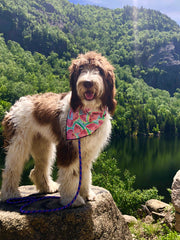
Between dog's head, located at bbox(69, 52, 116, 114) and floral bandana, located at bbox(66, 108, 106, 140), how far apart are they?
0.13 metres

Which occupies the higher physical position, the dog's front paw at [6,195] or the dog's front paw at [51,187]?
the dog's front paw at [6,195]

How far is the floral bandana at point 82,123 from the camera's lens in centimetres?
367

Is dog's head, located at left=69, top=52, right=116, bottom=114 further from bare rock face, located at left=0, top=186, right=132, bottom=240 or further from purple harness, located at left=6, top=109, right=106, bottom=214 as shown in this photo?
bare rock face, located at left=0, top=186, right=132, bottom=240

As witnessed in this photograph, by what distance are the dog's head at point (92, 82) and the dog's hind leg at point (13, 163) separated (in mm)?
1193

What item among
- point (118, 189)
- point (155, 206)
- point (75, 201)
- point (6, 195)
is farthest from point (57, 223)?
point (155, 206)

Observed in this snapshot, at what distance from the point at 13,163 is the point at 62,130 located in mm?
1062

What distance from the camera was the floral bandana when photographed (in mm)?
3672

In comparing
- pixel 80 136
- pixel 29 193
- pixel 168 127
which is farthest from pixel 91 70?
pixel 168 127

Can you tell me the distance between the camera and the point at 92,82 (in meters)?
3.18

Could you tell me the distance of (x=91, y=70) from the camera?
11.1 ft

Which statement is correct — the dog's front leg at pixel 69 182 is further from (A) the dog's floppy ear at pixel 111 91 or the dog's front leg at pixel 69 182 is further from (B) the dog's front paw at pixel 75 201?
(A) the dog's floppy ear at pixel 111 91

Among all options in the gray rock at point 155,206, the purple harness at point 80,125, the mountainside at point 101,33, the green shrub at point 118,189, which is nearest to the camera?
the purple harness at point 80,125

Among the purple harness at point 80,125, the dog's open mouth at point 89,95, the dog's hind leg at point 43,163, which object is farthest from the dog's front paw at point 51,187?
the dog's open mouth at point 89,95

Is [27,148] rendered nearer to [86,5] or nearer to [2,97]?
[2,97]
